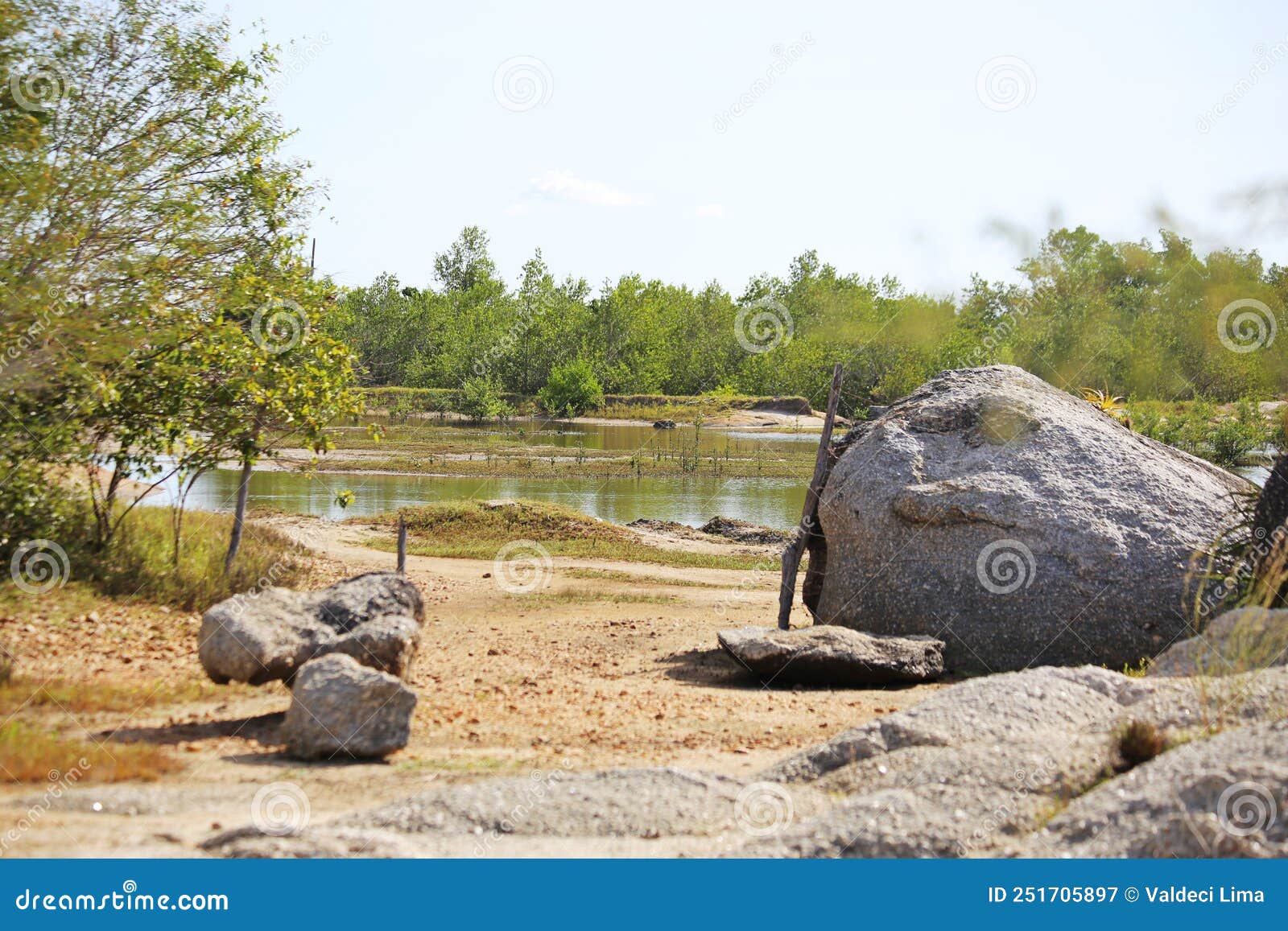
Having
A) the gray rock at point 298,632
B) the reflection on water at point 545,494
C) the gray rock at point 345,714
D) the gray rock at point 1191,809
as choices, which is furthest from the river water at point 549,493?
the gray rock at point 1191,809

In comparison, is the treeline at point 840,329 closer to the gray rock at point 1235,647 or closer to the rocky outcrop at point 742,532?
the rocky outcrop at point 742,532

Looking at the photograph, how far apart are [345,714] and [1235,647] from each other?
736 cm

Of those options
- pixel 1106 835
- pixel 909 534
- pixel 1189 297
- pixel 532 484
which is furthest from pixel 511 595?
pixel 1189 297

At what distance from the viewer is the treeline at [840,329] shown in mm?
50125

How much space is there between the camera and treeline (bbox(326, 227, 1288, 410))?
50.1 meters

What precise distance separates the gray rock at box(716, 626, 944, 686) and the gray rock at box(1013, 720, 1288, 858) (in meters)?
4.94

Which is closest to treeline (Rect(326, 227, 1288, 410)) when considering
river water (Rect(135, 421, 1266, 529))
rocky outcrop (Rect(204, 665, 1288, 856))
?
river water (Rect(135, 421, 1266, 529))

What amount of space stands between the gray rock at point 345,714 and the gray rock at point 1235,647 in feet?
20.9

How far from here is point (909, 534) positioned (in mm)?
13484

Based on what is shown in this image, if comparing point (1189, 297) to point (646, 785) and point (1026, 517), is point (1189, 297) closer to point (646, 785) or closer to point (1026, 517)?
point (1026, 517)

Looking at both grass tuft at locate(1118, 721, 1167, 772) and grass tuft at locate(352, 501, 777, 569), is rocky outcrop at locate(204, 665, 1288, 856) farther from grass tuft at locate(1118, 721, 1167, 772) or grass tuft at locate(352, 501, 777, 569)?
grass tuft at locate(352, 501, 777, 569)

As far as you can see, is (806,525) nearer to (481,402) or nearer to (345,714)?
(345,714)

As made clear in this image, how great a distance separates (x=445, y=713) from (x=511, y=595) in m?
7.46

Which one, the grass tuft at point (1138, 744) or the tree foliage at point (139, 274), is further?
the tree foliage at point (139, 274)
